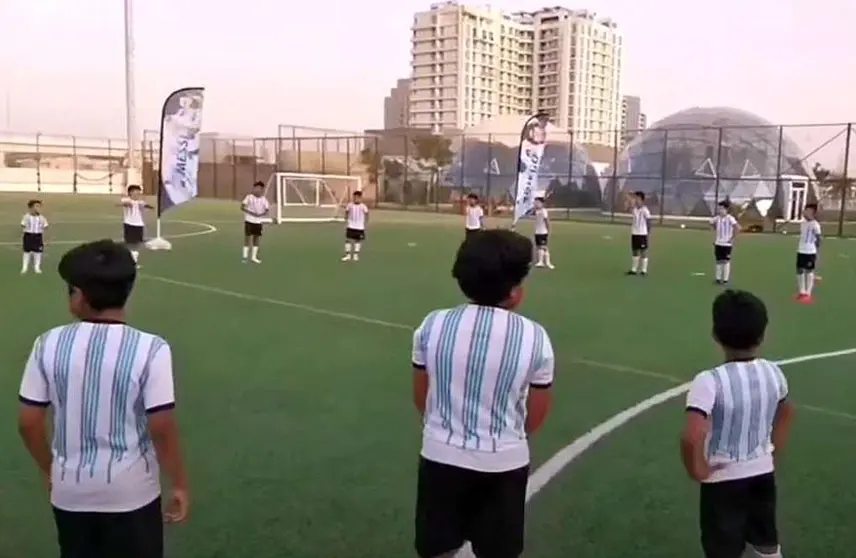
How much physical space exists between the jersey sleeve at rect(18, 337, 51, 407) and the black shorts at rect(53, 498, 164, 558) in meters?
0.38

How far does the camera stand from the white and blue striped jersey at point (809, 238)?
15211 mm

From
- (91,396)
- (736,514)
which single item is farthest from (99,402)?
(736,514)

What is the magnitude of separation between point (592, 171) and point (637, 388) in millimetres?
47333

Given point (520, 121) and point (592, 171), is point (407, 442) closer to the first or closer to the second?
point (592, 171)

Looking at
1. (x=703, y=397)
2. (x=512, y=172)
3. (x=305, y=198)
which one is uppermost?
(x=512, y=172)

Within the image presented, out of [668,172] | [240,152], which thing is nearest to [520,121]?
[240,152]

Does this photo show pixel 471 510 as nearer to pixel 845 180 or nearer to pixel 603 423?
pixel 603 423

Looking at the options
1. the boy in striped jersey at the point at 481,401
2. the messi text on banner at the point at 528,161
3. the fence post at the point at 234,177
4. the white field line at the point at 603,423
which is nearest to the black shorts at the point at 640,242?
the messi text on banner at the point at 528,161

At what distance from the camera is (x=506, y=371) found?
3.01 metres

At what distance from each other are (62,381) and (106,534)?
1.75 ft

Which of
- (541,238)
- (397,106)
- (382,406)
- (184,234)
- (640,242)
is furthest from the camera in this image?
(397,106)

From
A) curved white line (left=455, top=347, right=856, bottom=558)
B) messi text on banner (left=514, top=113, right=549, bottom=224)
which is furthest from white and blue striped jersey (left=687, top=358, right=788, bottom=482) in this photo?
messi text on banner (left=514, top=113, right=549, bottom=224)

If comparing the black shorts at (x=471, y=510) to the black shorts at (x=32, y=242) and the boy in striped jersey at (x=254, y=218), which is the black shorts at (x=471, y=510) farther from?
the boy in striped jersey at (x=254, y=218)

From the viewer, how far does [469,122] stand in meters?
148
